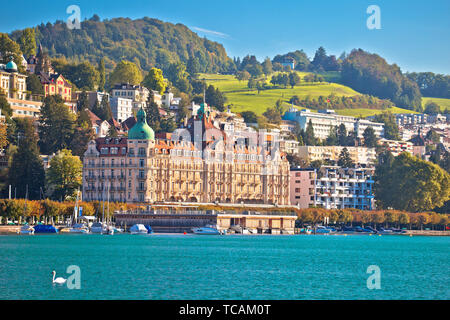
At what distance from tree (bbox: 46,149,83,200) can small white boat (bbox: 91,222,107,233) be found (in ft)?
67.9

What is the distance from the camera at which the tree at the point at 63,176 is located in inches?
7441

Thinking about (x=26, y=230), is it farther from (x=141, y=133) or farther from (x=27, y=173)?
(x=141, y=133)

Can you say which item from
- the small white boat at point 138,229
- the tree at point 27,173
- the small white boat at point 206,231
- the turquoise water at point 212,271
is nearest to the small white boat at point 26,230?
the turquoise water at point 212,271

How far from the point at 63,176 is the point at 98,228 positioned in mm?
24013

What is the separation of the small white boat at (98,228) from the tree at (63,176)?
2068 centimetres

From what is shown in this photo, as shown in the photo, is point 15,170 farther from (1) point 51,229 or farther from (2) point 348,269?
(2) point 348,269

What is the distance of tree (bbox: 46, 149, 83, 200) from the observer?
620ft

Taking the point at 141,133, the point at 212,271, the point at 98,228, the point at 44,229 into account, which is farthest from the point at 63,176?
the point at 212,271

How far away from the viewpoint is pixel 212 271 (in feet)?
307

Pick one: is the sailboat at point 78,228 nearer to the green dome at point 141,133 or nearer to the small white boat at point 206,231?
the small white boat at point 206,231

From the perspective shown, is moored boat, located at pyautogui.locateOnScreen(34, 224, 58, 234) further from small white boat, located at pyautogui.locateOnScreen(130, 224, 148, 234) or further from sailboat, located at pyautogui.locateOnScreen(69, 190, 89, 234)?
small white boat, located at pyautogui.locateOnScreen(130, 224, 148, 234)

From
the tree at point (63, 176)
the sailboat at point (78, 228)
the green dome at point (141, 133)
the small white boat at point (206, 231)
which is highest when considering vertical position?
the green dome at point (141, 133)
